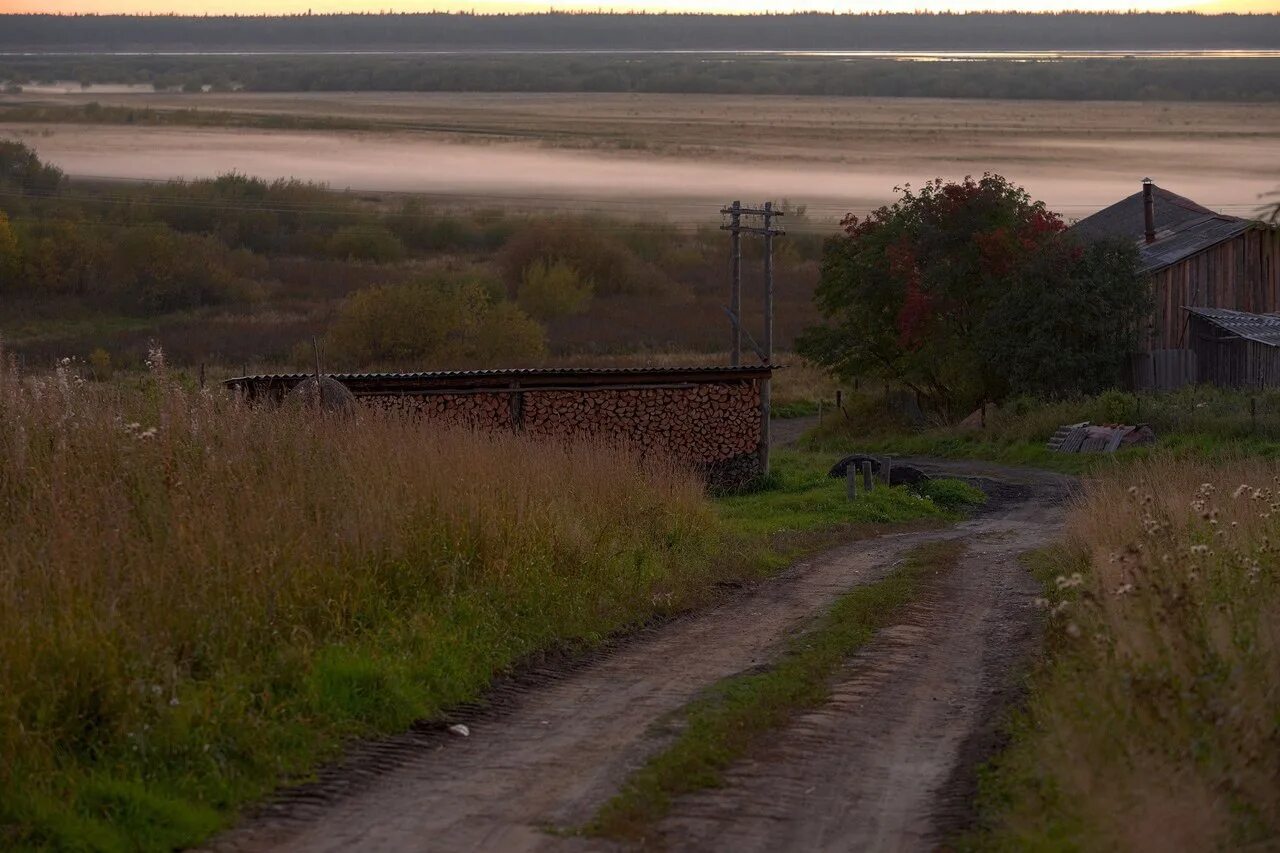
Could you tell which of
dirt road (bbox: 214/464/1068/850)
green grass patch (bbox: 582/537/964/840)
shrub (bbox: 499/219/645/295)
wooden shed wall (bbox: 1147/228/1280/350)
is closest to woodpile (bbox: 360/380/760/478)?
green grass patch (bbox: 582/537/964/840)

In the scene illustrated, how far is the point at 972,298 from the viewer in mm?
41781

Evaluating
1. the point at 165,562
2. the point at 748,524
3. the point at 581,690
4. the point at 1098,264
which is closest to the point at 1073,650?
the point at 581,690

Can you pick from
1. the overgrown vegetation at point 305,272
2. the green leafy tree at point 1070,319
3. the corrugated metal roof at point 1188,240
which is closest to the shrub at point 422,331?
the overgrown vegetation at point 305,272

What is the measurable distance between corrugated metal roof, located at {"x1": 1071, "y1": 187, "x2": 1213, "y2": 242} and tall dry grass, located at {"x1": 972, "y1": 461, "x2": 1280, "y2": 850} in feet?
130

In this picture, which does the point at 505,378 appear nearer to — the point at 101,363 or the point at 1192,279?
the point at 1192,279

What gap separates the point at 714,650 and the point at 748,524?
10193 mm

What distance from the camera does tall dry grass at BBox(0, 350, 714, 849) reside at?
687 centimetres

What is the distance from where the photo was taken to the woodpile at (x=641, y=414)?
25375mm

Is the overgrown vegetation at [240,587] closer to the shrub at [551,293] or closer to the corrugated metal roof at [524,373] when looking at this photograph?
the corrugated metal roof at [524,373]

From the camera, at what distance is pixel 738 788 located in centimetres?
713

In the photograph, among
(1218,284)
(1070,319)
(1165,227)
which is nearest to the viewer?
(1070,319)

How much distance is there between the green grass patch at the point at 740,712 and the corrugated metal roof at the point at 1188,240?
31.6 meters

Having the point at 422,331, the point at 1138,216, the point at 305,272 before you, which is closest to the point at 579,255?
the point at 305,272

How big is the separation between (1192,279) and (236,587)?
38132mm
